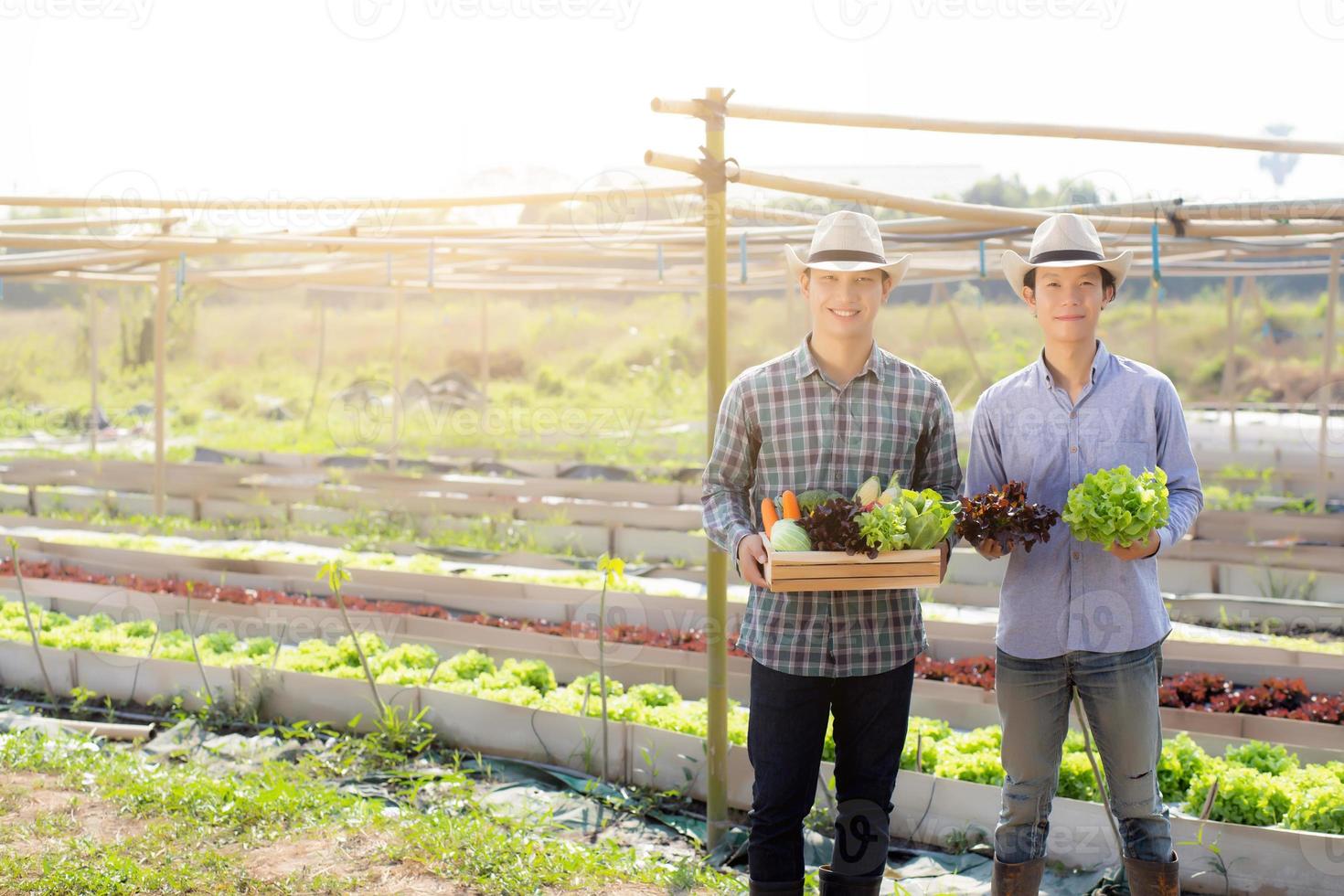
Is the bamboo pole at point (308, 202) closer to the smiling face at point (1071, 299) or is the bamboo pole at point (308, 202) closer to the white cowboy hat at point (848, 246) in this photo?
the white cowboy hat at point (848, 246)

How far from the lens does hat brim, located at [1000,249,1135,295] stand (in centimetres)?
248

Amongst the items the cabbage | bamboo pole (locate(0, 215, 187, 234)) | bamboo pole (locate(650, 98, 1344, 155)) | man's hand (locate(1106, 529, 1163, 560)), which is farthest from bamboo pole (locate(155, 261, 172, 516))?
man's hand (locate(1106, 529, 1163, 560))

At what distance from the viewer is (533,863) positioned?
3352 mm

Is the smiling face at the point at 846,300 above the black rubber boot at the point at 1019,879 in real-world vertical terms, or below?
above

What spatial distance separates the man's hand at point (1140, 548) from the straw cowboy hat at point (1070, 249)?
0.57 meters

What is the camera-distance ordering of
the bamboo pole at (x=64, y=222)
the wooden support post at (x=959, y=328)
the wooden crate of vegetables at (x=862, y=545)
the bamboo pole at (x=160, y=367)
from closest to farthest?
the wooden crate of vegetables at (x=862, y=545), the bamboo pole at (x=64, y=222), the bamboo pole at (x=160, y=367), the wooden support post at (x=959, y=328)

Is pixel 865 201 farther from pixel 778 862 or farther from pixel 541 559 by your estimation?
pixel 541 559

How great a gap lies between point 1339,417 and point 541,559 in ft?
51.3

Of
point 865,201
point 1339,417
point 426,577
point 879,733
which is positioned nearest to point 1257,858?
point 879,733

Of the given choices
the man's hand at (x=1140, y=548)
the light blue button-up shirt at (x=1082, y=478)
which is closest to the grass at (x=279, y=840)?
the light blue button-up shirt at (x=1082, y=478)

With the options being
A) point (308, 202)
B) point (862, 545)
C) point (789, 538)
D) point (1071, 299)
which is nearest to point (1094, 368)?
point (1071, 299)

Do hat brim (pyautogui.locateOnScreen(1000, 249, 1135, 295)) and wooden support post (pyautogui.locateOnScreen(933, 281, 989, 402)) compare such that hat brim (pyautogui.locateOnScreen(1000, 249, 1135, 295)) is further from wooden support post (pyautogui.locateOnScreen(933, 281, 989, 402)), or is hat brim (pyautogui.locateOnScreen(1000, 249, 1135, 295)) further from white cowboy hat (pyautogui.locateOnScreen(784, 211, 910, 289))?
wooden support post (pyautogui.locateOnScreen(933, 281, 989, 402))

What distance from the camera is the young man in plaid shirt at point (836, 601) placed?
257cm

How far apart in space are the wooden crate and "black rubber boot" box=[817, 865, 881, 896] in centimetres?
72
